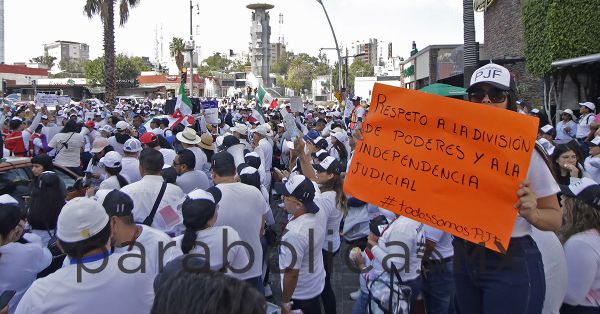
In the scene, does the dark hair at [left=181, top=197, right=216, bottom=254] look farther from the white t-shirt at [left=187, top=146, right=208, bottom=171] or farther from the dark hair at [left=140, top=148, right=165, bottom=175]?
the white t-shirt at [left=187, top=146, right=208, bottom=171]

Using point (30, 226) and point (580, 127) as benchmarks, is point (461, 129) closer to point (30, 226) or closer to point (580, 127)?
point (30, 226)

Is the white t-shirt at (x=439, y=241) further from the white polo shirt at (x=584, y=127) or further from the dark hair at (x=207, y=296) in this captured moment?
the white polo shirt at (x=584, y=127)

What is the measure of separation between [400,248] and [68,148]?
25.9 feet

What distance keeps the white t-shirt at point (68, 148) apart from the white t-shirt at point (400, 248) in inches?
301

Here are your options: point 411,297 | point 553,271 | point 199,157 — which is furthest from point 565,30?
point 553,271

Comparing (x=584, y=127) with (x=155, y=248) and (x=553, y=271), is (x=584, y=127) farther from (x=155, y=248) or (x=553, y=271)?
(x=155, y=248)

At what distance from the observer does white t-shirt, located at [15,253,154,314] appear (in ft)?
8.68

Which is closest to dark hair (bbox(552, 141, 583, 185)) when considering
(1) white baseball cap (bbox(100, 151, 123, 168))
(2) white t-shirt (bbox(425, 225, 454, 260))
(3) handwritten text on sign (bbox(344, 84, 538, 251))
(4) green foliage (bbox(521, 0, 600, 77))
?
(2) white t-shirt (bbox(425, 225, 454, 260))

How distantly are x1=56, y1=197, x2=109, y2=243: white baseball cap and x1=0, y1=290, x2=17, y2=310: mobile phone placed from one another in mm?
936

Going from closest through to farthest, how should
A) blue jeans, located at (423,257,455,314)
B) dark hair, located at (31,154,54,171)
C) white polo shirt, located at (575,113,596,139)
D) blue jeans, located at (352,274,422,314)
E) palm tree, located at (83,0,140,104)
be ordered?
blue jeans, located at (352,274,422,314)
blue jeans, located at (423,257,455,314)
dark hair, located at (31,154,54,171)
white polo shirt, located at (575,113,596,139)
palm tree, located at (83,0,140,104)

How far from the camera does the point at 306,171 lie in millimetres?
6352

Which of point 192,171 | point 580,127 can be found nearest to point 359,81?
point 580,127

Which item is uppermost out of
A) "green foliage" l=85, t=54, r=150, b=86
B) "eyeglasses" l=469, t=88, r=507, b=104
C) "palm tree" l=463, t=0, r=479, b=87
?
"green foliage" l=85, t=54, r=150, b=86

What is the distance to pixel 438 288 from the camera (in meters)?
4.80
